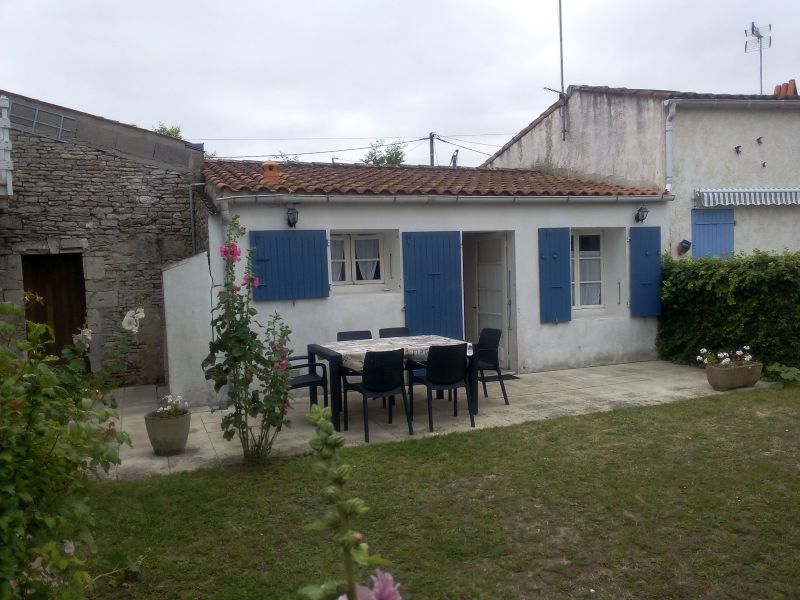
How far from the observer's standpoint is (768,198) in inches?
467

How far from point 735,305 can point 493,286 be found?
3.58 metres

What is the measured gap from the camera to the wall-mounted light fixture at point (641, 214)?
10836 mm

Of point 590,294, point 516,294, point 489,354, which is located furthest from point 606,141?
Answer: point 489,354

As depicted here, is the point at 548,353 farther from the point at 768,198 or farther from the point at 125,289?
the point at 125,289

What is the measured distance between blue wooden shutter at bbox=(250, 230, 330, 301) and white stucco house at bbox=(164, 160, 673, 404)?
14 millimetres

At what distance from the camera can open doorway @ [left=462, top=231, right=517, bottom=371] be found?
34.1ft

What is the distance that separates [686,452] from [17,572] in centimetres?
545

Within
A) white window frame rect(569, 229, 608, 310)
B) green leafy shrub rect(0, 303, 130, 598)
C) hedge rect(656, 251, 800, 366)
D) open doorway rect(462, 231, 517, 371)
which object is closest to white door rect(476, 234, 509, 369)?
open doorway rect(462, 231, 517, 371)

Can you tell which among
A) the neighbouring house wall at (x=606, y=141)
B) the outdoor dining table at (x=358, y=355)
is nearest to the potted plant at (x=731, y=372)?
the outdoor dining table at (x=358, y=355)

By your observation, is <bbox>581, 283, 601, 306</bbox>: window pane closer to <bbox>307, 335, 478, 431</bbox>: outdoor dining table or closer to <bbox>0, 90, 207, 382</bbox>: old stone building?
<bbox>307, 335, 478, 431</bbox>: outdoor dining table

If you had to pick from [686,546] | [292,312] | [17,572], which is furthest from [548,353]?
[17,572]

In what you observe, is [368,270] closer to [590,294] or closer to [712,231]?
[590,294]

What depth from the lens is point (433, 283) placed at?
31.7ft

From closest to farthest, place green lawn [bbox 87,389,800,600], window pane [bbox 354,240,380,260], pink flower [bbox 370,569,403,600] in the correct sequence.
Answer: pink flower [bbox 370,569,403,600] < green lawn [bbox 87,389,800,600] < window pane [bbox 354,240,380,260]
